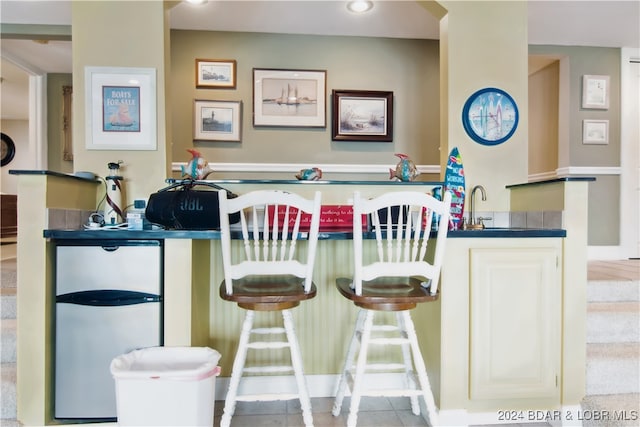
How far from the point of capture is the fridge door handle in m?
1.74

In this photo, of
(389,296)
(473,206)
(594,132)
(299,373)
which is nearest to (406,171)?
(473,206)

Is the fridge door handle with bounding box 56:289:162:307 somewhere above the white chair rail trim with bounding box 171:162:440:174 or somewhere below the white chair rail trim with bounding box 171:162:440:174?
below

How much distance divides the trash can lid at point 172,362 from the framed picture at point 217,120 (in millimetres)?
2295

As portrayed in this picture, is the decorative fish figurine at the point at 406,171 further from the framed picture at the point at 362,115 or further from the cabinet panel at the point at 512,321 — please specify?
the framed picture at the point at 362,115

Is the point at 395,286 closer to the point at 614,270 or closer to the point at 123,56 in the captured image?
the point at 123,56

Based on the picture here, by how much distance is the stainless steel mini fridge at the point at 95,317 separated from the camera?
1740 mm

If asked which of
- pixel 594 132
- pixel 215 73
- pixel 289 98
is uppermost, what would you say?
pixel 215 73

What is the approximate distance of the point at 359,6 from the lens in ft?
10.1

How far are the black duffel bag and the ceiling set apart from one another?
1808 mm

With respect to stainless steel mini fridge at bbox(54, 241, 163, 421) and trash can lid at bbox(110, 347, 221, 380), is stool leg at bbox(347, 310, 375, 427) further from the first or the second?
stainless steel mini fridge at bbox(54, 241, 163, 421)

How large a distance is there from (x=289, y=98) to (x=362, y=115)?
Answer: 0.70m

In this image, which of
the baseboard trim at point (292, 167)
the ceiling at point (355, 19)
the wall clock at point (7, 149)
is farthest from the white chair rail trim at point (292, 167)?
the wall clock at point (7, 149)

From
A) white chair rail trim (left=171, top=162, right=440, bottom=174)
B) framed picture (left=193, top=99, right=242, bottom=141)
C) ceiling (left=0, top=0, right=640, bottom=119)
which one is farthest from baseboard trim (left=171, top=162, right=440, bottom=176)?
ceiling (left=0, top=0, right=640, bottom=119)

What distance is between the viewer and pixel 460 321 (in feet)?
6.28
